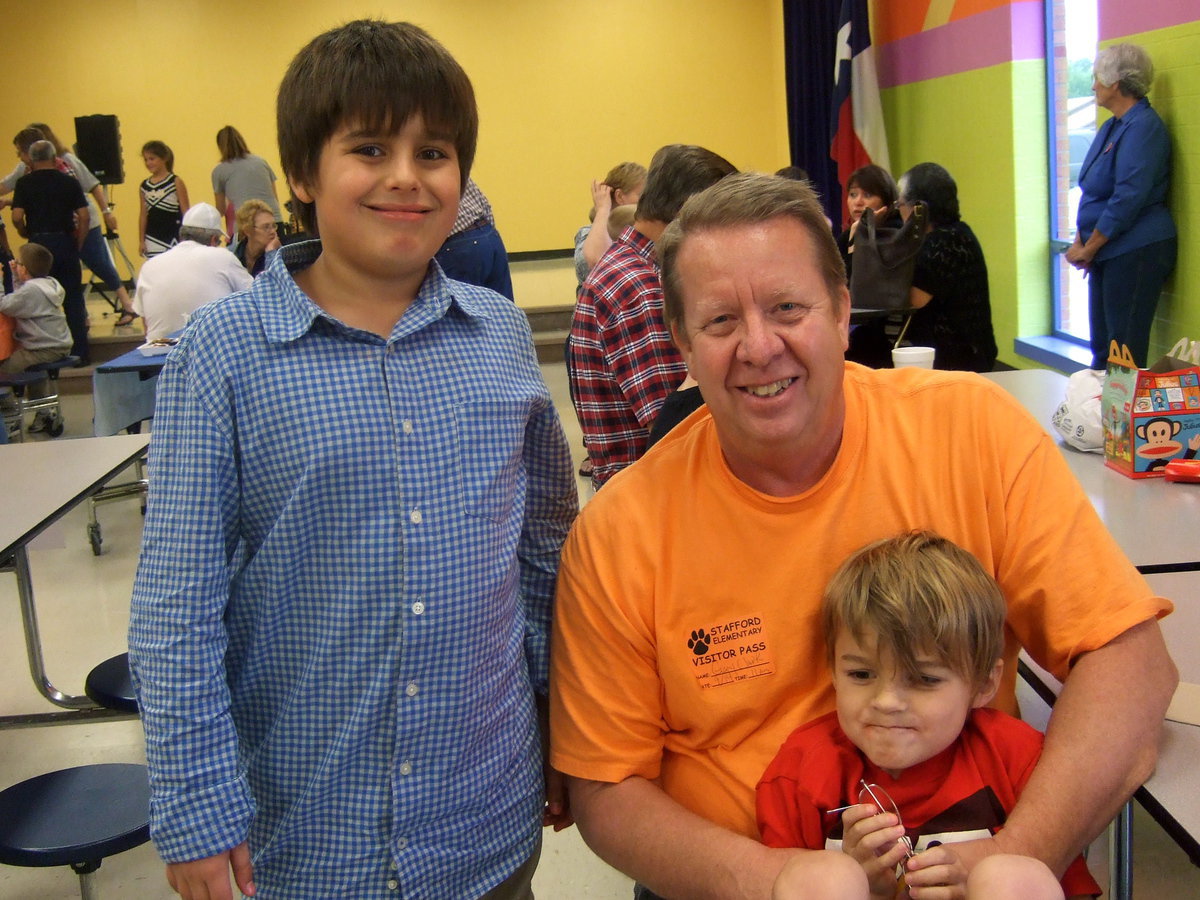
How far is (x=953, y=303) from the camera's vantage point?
13.5ft

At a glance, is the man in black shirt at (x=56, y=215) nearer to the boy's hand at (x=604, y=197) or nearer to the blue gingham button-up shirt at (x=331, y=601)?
the boy's hand at (x=604, y=197)

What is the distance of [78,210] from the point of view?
820 cm

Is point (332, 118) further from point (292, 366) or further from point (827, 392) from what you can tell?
point (827, 392)

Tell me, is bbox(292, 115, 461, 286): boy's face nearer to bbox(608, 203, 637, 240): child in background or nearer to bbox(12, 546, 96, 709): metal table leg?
bbox(12, 546, 96, 709): metal table leg

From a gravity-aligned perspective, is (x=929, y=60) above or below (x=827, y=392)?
above

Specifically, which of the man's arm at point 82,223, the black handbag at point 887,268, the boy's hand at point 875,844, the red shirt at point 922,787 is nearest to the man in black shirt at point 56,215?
the man's arm at point 82,223

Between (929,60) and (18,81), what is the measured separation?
28.6 feet

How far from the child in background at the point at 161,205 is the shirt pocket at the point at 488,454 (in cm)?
883

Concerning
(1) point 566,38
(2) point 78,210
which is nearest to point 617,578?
(2) point 78,210

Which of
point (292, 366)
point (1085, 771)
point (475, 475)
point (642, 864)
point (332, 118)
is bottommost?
point (642, 864)

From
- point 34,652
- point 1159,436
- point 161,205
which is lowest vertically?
point 34,652

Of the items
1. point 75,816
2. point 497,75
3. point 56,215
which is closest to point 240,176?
point 56,215

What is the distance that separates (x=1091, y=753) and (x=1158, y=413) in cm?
120

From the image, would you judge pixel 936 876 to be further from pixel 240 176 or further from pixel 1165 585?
pixel 240 176
